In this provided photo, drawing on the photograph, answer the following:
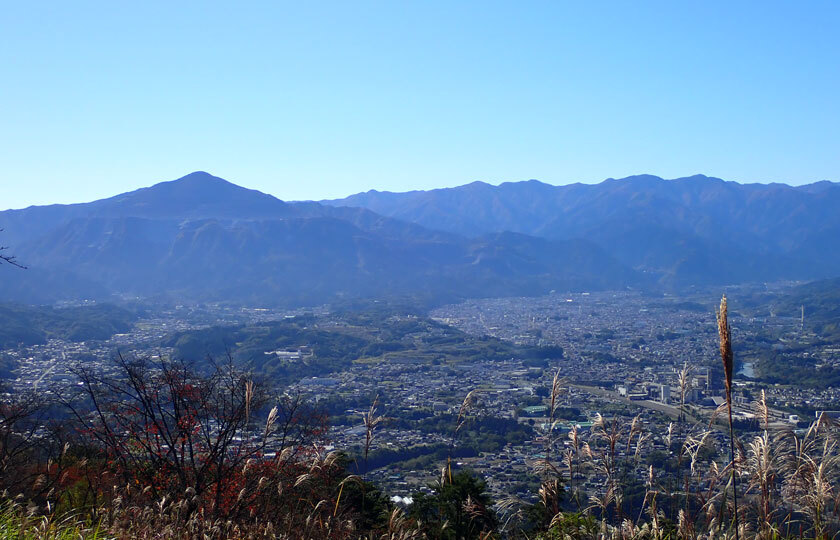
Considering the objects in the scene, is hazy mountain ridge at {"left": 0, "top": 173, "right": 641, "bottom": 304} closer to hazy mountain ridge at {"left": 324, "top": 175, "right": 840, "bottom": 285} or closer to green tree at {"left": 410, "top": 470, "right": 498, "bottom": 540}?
hazy mountain ridge at {"left": 324, "top": 175, "right": 840, "bottom": 285}

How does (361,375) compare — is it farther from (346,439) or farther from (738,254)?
(738,254)

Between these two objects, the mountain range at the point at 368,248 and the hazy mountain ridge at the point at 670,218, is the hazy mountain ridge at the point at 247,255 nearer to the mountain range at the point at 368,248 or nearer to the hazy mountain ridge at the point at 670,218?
the mountain range at the point at 368,248

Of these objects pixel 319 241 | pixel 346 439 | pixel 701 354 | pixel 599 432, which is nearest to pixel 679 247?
pixel 319 241

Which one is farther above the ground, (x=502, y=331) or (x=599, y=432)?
(x=599, y=432)

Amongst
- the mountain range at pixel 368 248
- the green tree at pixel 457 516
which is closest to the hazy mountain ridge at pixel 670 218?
the mountain range at pixel 368 248

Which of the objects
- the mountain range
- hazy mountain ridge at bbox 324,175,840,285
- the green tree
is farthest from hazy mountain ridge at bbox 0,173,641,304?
the green tree

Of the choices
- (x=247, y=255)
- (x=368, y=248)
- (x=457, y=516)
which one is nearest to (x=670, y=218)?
(x=368, y=248)

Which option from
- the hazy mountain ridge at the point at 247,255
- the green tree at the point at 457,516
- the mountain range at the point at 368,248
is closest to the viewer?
the green tree at the point at 457,516

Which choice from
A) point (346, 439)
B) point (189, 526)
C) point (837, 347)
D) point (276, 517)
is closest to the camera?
point (189, 526)
